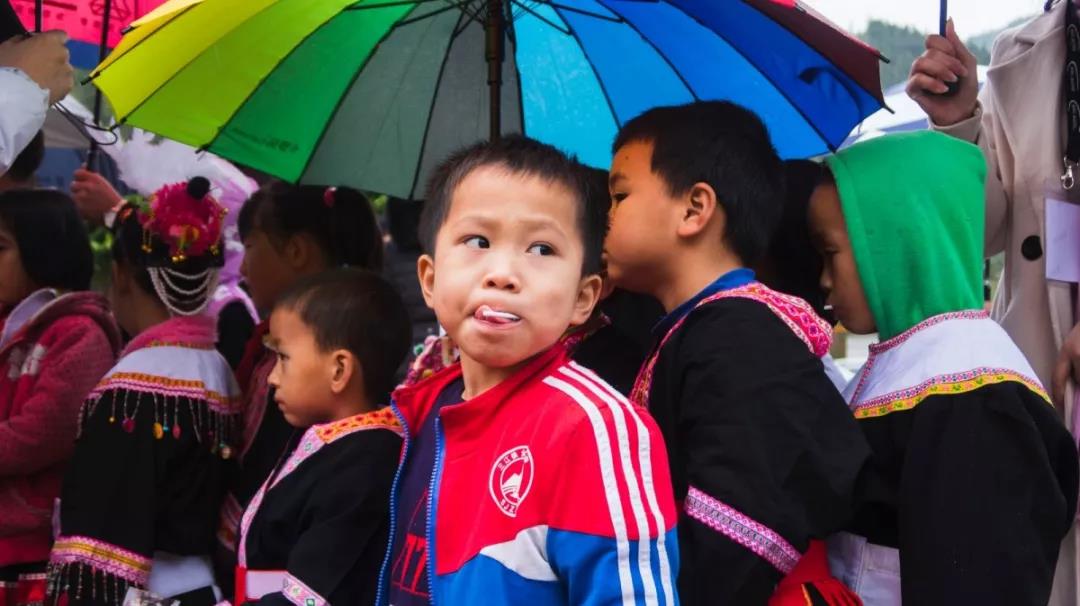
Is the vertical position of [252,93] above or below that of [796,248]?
above

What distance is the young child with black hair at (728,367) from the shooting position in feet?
6.61

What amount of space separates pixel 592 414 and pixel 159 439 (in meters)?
1.74

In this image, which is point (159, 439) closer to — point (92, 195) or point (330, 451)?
point (330, 451)

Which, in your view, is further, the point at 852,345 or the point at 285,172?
the point at 852,345

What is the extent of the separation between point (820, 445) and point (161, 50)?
194 cm

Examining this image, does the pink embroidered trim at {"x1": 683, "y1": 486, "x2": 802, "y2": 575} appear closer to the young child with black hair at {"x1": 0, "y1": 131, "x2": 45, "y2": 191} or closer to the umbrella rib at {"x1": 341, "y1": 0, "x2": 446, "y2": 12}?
the umbrella rib at {"x1": 341, "y1": 0, "x2": 446, "y2": 12}

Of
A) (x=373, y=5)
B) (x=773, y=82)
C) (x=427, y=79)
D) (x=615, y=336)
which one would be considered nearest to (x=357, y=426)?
(x=615, y=336)

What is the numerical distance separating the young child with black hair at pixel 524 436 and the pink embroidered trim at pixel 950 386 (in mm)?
726

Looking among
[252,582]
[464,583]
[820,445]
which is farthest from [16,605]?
[820,445]

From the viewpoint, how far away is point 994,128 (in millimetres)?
3109

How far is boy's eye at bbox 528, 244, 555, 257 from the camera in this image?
1.94 m

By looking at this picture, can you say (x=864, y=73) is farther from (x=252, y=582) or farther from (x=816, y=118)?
(x=252, y=582)

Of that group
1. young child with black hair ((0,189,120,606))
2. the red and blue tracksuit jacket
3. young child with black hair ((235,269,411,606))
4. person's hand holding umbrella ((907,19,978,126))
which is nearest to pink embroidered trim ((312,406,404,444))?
young child with black hair ((235,269,411,606))

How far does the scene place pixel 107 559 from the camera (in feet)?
10.1
